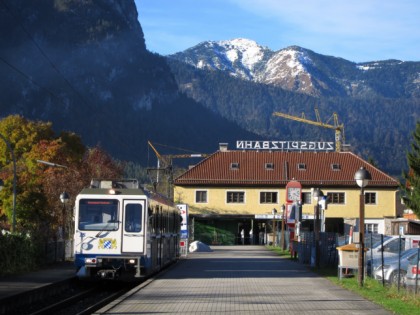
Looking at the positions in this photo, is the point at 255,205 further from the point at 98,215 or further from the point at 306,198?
the point at 98,215

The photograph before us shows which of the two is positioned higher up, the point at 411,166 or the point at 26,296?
the point at 411,166

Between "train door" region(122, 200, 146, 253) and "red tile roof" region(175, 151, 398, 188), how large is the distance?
191 feet

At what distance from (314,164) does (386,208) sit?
32.3ft

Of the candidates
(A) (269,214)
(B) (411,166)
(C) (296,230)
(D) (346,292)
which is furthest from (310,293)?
(A) (269,214)

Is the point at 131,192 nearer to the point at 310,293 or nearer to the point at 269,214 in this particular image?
the point at 310,293

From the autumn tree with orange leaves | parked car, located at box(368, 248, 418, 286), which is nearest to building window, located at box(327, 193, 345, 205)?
the autumn tree with orange leaves

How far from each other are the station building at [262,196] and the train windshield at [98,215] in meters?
57.0

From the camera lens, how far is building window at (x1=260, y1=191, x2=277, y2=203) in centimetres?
8626

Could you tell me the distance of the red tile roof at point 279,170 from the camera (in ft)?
284

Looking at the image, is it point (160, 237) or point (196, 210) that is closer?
point (160, 237)

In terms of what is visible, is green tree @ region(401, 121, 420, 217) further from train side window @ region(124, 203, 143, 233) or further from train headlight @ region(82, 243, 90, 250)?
Answer: train headlight @ region(82, 243, 90, 250)

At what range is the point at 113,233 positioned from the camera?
26234 millimetres

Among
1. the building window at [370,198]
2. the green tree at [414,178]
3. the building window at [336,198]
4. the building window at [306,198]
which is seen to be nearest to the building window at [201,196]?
the building window at [306,198]

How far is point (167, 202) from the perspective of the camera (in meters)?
34.5
